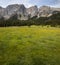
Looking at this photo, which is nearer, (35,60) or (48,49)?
(35,60)

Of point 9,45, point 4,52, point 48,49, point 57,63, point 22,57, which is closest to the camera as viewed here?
point 57,63

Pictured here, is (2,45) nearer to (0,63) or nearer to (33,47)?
(33,47)

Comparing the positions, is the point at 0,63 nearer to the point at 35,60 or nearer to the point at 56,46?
the point at 35,60

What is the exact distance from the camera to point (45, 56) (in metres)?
34.4

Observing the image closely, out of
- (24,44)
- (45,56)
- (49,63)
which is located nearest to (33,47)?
(24,44)

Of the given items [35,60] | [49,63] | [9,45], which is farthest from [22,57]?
[9,45]

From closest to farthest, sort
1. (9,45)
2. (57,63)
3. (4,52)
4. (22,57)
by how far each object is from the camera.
Result: (57,63)
(22,57)
(4,52)
(9,45)

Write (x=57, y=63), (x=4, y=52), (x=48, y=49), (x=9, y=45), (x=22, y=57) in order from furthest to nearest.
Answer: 1. (x=9, y=45)
2. (x=48, y=49)
3. (x=4, y=52)
4. (x=22, y=57)
5. (x=57, y=63)

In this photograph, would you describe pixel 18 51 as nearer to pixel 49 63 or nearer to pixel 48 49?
pixel 48 49

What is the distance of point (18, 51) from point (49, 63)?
8814mm

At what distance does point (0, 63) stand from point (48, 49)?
12.1m

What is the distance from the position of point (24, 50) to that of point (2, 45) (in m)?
6.20

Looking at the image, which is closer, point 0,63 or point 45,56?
point 0,63

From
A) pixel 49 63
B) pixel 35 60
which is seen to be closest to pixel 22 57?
pixel 35 60
